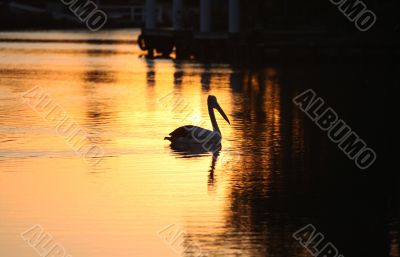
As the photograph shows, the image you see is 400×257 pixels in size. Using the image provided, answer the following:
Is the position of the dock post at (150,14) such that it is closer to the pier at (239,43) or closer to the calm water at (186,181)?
the pier at (239,43)

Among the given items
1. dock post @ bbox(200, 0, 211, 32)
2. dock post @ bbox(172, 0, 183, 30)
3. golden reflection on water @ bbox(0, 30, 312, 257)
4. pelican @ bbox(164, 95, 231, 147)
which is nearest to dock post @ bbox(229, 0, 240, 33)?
dock post @ bbox(200, 0, 211, 32)

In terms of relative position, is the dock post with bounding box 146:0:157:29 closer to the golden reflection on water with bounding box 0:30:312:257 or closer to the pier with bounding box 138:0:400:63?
the pier with bounding box 138:0:400:63

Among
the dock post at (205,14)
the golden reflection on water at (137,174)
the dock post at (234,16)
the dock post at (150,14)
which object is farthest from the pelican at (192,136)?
the dock post at (150,14)

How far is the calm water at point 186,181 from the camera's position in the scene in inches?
648

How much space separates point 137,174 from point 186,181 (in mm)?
1103

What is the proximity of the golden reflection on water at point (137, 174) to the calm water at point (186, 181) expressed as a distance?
23 mm

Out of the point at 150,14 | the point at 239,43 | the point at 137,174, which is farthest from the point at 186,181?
the point at 150,14

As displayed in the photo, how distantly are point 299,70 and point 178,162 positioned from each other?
33114 mm

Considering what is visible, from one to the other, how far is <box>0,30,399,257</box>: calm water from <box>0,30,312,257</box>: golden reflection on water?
0.02m

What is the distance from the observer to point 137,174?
2223 cm

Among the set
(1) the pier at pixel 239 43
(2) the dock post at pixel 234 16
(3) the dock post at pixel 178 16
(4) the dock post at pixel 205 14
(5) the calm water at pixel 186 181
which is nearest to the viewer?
(5) the calm water at pixel 186 181

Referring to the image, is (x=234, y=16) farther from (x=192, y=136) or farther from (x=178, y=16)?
(x=192, y=136)

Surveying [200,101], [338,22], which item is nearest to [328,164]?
[200,101]

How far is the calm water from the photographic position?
16453 mm
